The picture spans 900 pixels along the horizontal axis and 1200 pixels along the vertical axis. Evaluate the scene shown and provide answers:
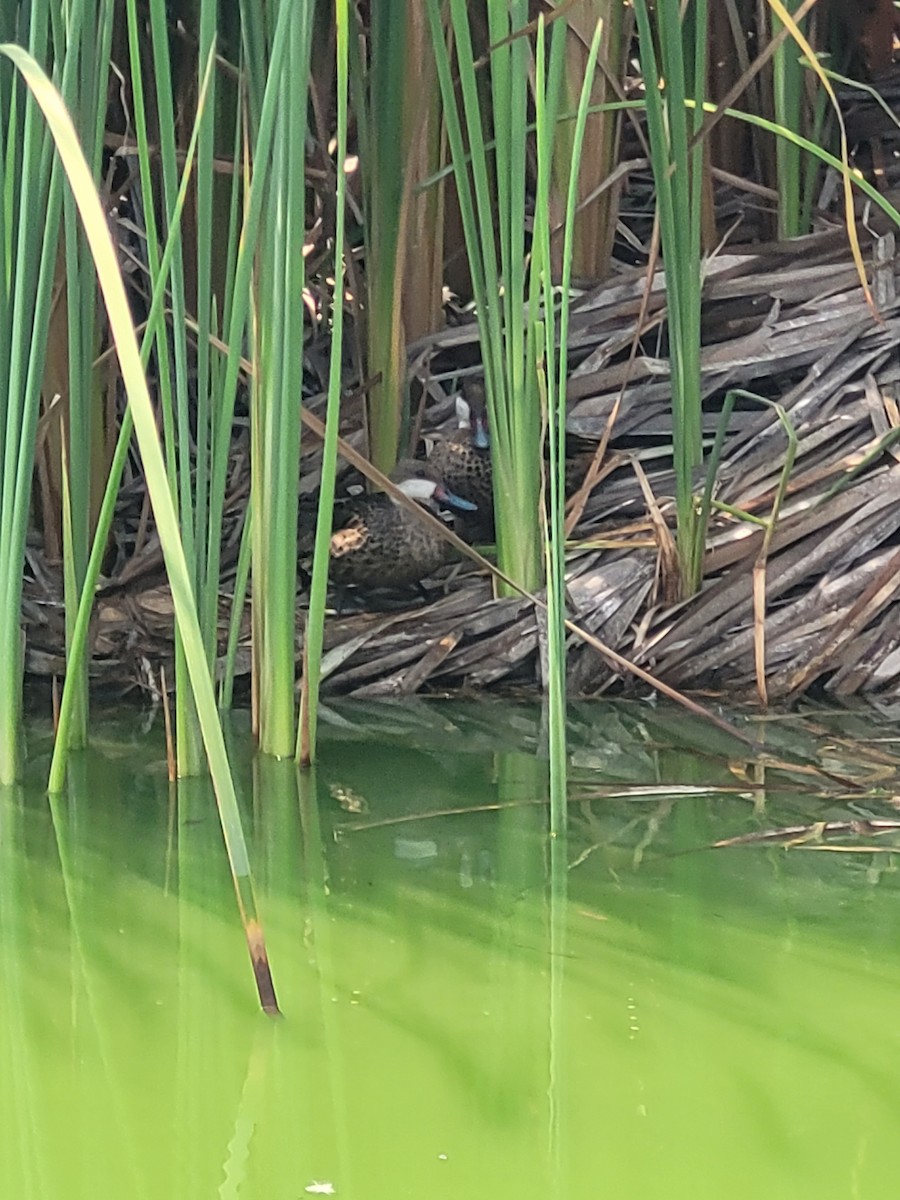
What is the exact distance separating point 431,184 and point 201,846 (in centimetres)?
87

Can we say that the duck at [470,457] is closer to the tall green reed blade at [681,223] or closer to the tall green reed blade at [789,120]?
the tall green reed blade at [681,223]

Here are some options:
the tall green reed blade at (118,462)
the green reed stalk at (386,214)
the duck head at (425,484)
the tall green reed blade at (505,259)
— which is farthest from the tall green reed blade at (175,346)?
the duck head at (425,484)

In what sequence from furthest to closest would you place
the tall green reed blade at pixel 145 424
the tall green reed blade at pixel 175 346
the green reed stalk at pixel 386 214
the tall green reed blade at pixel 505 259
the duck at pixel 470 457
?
the duck at pixel 470 457
the green reed stalk at pixel 386 214
the tall green reed blade at pixel 505 259
the tall green reed blade at pixel 175 346
the tall green reed blade at pixel 145 424

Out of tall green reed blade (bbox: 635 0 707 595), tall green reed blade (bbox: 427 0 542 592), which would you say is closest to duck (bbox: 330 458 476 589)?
tall green reed blade (bbox: 427 0 542 592)

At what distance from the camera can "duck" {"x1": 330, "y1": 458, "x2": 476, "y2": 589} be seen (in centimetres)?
158

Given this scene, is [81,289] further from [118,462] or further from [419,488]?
[419,488]

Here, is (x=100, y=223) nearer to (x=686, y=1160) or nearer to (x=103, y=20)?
(x=686, y=1160)

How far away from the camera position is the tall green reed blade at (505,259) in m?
1.22

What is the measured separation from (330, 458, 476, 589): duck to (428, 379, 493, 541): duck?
5 cm

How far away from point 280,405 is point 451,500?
543 millimetres

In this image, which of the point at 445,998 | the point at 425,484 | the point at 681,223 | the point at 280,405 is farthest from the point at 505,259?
the point at 445,998

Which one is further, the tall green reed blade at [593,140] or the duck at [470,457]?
the duck at [470,457]

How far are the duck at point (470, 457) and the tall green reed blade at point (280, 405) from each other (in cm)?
53

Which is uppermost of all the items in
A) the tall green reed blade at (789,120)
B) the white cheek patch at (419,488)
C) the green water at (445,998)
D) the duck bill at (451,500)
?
the tall green reed blade at (789,120)
